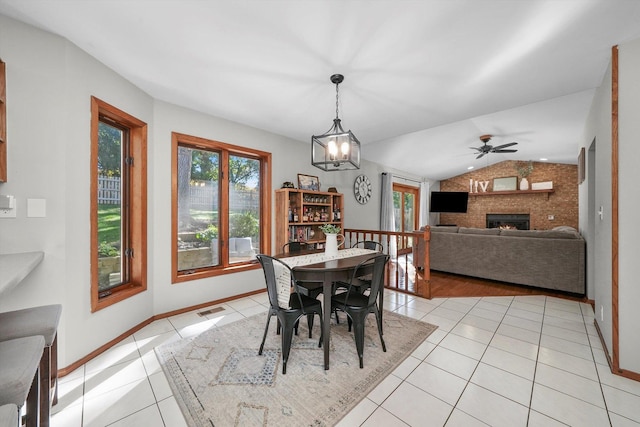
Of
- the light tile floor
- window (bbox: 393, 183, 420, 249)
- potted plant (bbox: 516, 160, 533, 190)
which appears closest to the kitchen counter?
the light tile floor

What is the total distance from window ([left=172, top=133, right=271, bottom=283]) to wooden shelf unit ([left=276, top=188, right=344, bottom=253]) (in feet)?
Answer: 0.62

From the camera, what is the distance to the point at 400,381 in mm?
1848

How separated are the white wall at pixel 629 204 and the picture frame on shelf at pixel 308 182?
3.54m

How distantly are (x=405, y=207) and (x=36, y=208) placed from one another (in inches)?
312

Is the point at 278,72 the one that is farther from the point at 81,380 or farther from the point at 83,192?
the point at 81,380

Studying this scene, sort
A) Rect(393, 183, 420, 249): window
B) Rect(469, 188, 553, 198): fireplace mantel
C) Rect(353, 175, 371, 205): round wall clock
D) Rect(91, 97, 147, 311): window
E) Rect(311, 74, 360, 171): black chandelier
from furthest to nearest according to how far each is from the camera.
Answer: Rect(393, 183, 420, 249): window → Rect(469, 188, 553, 198): fireplace mantel → Rect(353, 175, 371, 205): round wall clock → Rect(91, 97, 147, 311): window → Rect(311, 74, 360, 171): black chandelier

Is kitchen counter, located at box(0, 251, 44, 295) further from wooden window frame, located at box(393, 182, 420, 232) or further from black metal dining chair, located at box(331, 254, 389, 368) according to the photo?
wooden window frame, located at box(393, 182, 420, 232)

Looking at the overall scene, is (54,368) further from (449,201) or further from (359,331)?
(449,201)

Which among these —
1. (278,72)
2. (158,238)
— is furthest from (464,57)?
(158,238)

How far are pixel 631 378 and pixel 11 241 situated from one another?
453 centimetres

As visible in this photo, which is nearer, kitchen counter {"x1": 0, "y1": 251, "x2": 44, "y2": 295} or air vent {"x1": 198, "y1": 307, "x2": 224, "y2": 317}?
kitchen counter {"x1": 0, "y1": 251, "x2": 44, "y2": 295}

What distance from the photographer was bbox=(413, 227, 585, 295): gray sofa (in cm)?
366

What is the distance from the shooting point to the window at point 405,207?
7.63 m

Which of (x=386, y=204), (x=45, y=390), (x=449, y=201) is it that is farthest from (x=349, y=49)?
(x=449, y=201)
